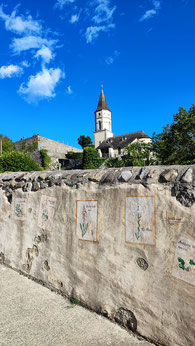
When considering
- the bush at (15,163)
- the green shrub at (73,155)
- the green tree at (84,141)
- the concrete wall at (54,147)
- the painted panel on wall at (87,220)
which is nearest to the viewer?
the painted panel on wall at (87,220)

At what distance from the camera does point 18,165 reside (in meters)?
8.23

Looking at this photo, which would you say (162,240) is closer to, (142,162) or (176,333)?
(176,333)

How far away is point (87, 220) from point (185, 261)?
1.30m

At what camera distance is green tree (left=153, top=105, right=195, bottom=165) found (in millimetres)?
15702

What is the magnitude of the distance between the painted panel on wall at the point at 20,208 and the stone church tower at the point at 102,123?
51304mm

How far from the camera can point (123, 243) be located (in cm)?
241

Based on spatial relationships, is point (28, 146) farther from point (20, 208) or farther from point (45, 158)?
point (20, 208)

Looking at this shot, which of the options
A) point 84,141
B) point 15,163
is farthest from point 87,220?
point 84,141

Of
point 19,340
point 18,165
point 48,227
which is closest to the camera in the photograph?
point 19,340

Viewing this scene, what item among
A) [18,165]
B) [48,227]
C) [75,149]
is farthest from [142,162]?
[75,149]

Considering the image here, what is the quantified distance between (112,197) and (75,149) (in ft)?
150

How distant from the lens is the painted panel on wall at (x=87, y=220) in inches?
107

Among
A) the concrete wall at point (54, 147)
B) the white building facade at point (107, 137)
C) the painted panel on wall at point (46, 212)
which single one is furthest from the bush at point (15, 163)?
the white building facade at point (107, 137)

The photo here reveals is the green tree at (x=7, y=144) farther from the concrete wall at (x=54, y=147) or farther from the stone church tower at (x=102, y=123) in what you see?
the stone church tower at (x=102, y=123)
